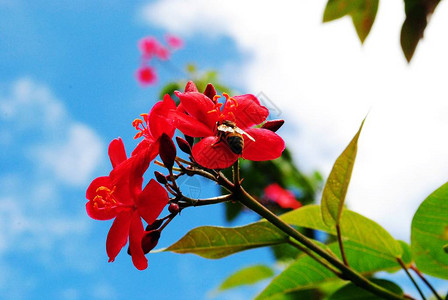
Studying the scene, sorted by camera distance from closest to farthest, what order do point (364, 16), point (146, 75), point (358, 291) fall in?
point (364, 16)
point (358, 291)
point (146, 75)

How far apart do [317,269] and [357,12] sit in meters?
0.72

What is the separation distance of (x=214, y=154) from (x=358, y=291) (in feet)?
2.10

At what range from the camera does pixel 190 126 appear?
3.42ft

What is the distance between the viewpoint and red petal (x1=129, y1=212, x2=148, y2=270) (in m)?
1.06

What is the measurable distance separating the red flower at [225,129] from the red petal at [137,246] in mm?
218

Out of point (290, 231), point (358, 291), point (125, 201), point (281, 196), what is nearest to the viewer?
point (290, 231)

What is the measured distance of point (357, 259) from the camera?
1.47 m

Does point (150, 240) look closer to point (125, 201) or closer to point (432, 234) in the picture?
point (125, 201)

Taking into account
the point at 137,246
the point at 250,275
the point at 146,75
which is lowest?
the point at 250,275

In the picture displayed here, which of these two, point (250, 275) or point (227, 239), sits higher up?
point (227, 239)

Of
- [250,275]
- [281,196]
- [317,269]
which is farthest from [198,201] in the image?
[281,196]

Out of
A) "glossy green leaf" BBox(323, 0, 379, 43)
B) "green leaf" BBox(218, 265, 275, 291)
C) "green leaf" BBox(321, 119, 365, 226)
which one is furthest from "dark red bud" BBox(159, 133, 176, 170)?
"green leaf" BBox(218, 265, 275, 291)

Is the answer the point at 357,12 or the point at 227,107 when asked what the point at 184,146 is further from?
the point at 357,12

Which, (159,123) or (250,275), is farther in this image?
(250,275)
